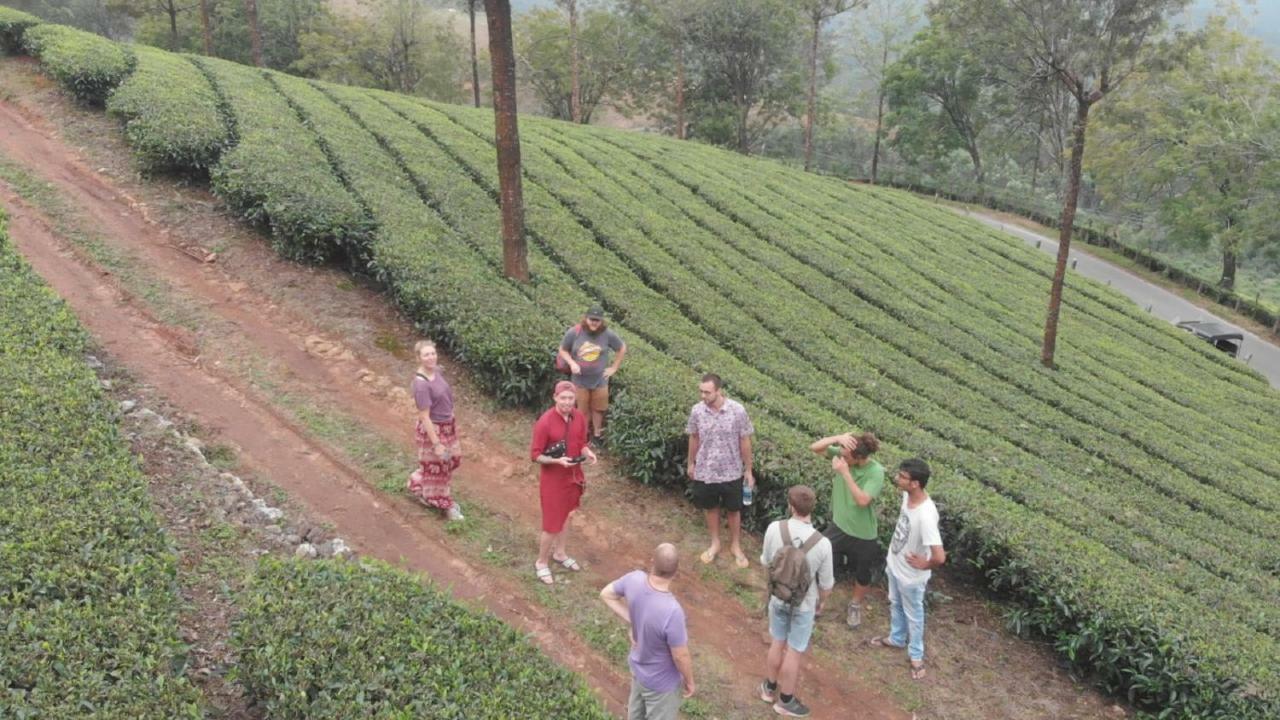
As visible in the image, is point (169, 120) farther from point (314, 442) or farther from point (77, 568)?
point (77, 568)

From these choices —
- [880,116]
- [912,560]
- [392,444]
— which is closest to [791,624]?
[912,560]

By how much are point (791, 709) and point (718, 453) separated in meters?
2.17

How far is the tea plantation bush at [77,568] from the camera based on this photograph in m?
4.09

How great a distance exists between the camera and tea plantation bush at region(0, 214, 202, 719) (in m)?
4.09

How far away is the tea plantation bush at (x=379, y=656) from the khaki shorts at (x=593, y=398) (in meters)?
3.81

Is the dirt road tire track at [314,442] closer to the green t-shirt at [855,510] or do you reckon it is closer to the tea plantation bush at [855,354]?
the green t-shirt at [855,510]

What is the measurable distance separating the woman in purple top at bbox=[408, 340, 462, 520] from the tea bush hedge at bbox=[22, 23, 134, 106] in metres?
11.8

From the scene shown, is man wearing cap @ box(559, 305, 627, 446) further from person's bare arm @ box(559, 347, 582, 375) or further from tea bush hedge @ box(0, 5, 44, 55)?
tea bush hedge @ box(0, 5, 44, 55)

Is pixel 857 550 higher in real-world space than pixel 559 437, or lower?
lower

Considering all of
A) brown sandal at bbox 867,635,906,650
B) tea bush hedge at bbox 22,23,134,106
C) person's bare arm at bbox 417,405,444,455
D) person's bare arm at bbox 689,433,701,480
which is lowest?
brown sandal at bbox 867,635,906,650

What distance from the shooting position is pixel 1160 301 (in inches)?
1268

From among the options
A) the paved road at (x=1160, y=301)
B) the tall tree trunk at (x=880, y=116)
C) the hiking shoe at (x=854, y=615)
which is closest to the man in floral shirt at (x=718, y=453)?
the hiking shoe at (x=854, y=615)

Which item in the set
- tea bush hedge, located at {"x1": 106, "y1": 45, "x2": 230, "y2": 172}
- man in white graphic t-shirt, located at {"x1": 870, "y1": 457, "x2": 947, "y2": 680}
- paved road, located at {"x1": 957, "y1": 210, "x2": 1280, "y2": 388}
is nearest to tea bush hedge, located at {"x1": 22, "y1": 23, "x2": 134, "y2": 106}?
tea bush hedge, located at {"x1": 106, "y1": 45, "x2": 230, "y2": 172}

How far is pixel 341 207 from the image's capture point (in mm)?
11703
